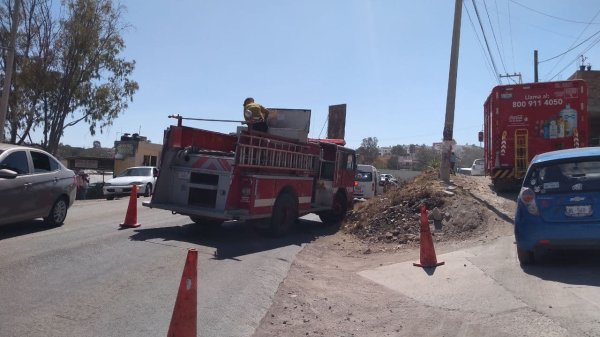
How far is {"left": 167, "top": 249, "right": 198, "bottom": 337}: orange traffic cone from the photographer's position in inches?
166

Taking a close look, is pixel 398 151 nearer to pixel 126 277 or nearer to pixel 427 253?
pixel 427 253

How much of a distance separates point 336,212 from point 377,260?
225 inches

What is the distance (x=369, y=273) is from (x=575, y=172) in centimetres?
323

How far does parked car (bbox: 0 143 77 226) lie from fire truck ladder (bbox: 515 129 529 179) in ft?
35.8

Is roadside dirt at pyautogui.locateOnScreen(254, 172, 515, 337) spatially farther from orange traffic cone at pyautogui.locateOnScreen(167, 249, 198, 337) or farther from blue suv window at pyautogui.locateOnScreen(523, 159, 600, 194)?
blue suv window at pyautogui.locateOnScreen(523, 159, 600, 194)

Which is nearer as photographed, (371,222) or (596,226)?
(596,226)

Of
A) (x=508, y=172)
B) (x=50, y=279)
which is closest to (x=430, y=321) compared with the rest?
(x=50, y=279)

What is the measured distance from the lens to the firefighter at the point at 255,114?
36.3 ft

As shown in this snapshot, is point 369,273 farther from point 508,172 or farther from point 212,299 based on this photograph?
point 508,172

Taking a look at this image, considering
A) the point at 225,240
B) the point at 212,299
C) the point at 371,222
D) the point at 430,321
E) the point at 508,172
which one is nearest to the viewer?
the point at 430,321

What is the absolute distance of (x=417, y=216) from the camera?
11.8 m

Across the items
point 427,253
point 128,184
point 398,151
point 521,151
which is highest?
point 398,151

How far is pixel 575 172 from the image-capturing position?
7.54 m

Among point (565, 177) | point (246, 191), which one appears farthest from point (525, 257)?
point (246, 191)
